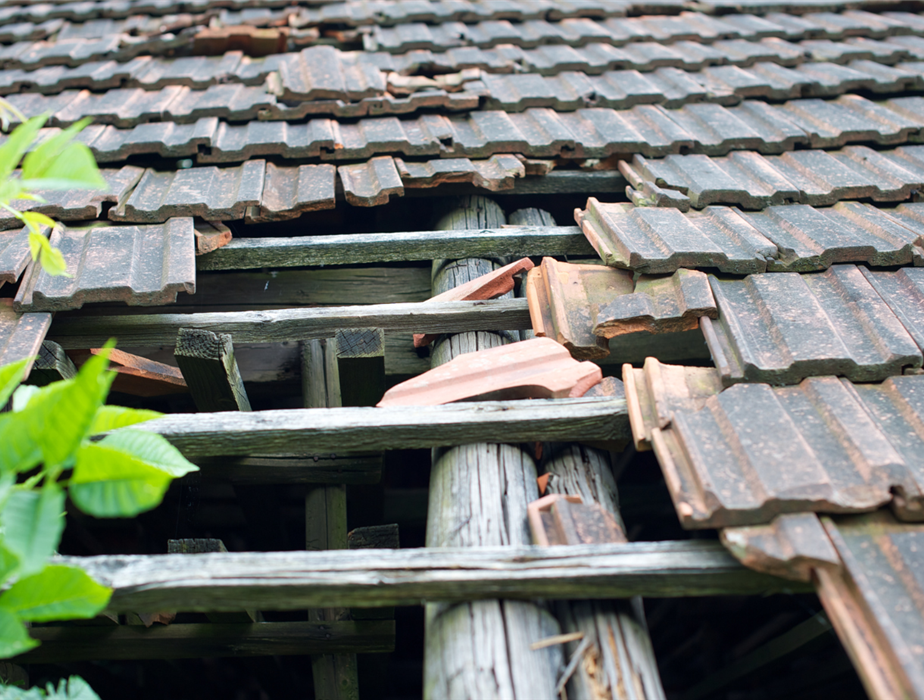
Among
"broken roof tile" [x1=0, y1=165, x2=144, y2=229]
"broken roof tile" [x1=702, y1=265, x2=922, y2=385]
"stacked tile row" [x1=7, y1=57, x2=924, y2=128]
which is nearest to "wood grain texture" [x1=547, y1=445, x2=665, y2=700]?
"broken roof tile" [x1=702, y1=265, x2=922, y2=385]

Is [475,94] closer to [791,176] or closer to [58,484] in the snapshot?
[791,176]

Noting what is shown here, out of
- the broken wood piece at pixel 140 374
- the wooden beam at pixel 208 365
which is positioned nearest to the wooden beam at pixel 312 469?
the broken wood piece at pixel 140 374

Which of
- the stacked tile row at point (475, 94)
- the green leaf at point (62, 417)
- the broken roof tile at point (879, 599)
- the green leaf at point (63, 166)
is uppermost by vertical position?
the stacked tile row at point (475, 94)

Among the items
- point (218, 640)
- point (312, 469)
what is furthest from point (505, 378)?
point (218, 640)

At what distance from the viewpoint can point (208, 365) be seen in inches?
79.1

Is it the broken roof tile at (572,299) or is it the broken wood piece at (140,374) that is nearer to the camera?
the broken roof tile at (572,299)

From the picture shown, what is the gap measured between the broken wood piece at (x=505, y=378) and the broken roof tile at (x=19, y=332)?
3.49 ft

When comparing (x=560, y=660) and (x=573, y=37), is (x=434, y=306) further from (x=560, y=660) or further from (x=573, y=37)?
(x=573, y=37)

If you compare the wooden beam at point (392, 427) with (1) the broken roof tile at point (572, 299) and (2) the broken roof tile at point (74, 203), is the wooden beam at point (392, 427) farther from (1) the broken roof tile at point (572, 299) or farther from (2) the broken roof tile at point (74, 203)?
(2) the broken roof tile at point (74, 203)

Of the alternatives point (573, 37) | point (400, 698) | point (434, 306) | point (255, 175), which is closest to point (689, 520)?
point (434, 306)

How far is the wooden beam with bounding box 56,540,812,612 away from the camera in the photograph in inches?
55.6

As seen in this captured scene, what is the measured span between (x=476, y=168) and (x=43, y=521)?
2.19m

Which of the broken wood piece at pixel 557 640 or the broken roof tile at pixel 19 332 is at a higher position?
the broken roof tile at pixel 19 332

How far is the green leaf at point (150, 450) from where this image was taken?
1.19 m
